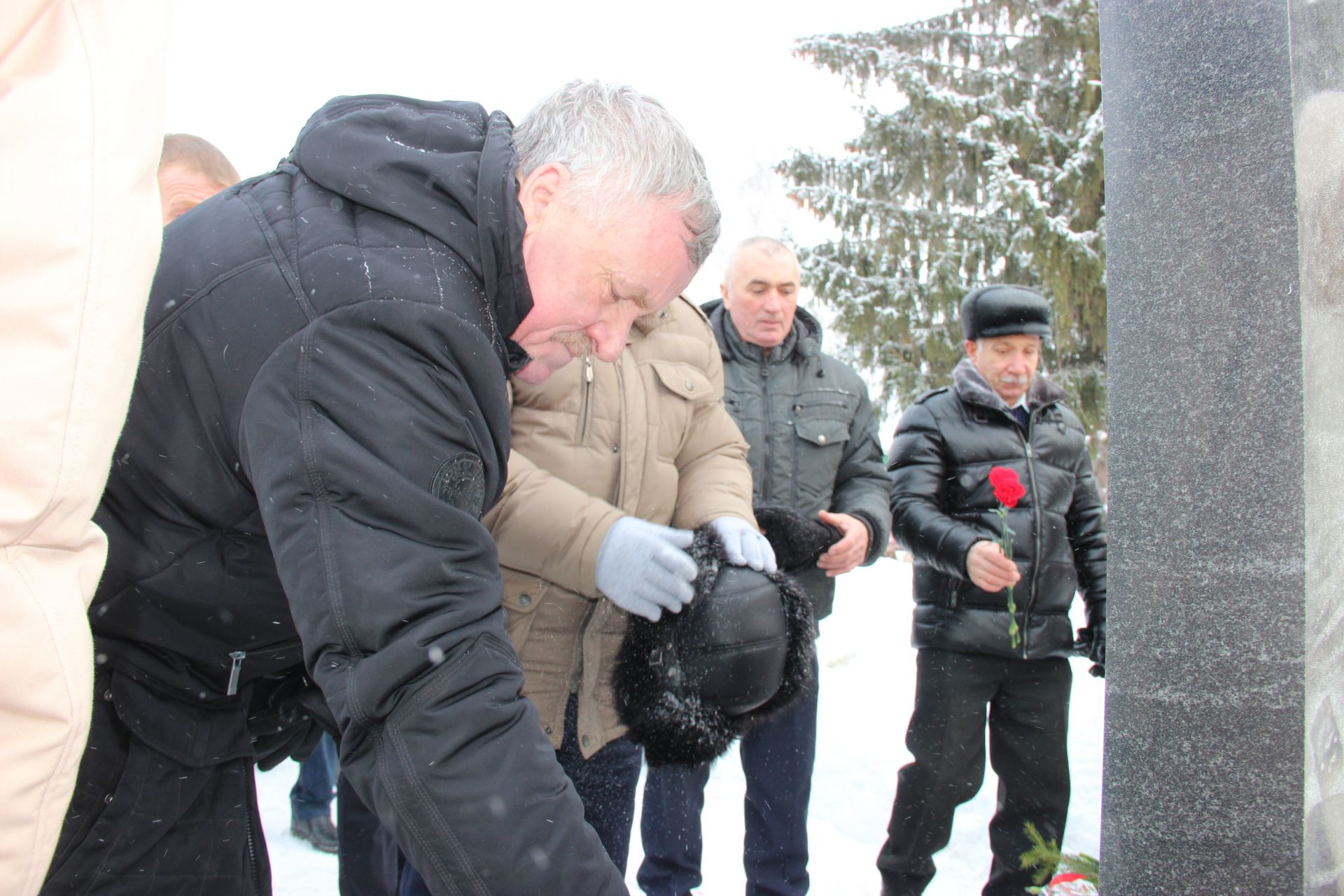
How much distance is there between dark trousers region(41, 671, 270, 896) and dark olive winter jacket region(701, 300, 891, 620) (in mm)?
2292

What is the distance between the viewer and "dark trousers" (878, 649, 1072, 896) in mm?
3578

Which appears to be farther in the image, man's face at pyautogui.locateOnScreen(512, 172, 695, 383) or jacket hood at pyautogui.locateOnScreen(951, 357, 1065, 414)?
jacket hood at pyautogui.locateOnScreen(951, 357, 1065, 414)

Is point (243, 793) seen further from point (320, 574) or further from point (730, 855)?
point (730, 855)

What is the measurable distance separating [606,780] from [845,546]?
1.13 metres

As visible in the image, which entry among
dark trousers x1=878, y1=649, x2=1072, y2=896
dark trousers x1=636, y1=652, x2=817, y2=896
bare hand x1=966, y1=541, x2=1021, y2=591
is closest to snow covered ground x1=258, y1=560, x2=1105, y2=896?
dark trousers x1=878, y1=649, x2=1072, y2=896

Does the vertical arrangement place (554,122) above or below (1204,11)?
below

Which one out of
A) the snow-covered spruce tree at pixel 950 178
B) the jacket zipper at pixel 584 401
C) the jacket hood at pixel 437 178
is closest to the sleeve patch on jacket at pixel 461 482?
the jacket hood at pixel 437 178

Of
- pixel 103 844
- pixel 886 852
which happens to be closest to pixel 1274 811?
pixel 103 844

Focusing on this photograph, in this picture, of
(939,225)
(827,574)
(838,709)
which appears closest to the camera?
(827,574)

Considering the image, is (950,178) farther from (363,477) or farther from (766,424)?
(363,477)

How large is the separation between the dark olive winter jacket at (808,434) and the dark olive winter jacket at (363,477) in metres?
2.26

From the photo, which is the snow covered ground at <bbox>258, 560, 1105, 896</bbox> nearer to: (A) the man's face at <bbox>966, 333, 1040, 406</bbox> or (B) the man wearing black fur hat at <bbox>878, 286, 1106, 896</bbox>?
(B) the man wearing black fur hat at <bbox>878, 286, 1106, 896</bbox>

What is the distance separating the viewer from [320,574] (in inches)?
42.9

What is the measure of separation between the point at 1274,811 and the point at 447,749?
1358 millimetres
